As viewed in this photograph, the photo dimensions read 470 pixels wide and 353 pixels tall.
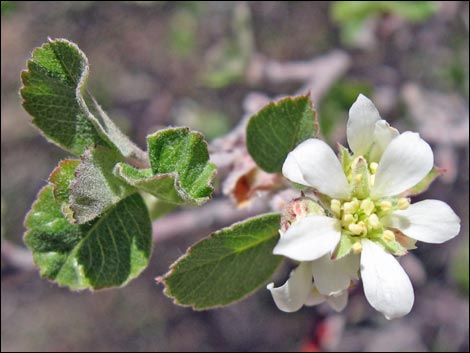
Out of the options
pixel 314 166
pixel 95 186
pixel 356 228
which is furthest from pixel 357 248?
pixel 95 186

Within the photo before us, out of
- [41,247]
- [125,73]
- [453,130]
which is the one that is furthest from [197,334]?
[41,247]

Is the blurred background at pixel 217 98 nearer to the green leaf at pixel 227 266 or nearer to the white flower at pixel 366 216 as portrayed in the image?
the green leaf at pixel 227 266

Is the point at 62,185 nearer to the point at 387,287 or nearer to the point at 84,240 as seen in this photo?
the point at 84,240

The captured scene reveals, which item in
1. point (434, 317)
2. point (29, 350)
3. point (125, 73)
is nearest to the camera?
point (434, 317)

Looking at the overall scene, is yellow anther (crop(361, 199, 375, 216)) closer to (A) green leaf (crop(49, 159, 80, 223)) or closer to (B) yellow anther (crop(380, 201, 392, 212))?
(B) yellow anther (crop(380, 201, 392, 212))

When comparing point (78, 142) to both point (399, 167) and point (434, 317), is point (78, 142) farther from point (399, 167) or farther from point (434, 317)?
point (434, 317)

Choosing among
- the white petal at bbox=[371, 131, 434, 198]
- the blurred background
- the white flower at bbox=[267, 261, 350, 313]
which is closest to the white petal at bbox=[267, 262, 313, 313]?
the white flower at bbox=[267, 261, 350, 313]
